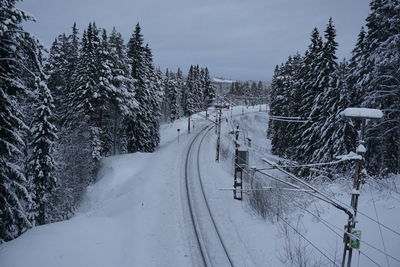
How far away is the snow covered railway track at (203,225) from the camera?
12840 mm

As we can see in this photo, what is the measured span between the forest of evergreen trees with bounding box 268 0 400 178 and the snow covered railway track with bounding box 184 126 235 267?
8928mm

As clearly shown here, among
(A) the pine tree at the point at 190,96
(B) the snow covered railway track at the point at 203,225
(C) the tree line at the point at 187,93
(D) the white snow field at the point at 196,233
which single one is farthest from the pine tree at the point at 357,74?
(A) the pine tree at the point at 190,96

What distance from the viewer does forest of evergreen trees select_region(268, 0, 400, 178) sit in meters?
18.1

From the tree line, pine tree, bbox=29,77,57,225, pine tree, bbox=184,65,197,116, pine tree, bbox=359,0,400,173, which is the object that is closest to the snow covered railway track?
pine tree, bbox=359,0,400,173

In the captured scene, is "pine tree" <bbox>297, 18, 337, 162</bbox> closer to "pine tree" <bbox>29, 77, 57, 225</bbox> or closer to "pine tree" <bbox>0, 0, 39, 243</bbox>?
"pine tree" <bbox>29, 77, 57, 225</bbox>

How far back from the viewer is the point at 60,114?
3756 cm

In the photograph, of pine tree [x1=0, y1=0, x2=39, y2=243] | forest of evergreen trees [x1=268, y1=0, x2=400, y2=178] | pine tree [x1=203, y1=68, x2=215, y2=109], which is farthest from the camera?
pine tree [x1=203, y1=68, x2=215, y2=109]

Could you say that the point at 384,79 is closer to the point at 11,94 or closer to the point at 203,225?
the point at 203,225

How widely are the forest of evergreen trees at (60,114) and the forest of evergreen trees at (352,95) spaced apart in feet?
54.3

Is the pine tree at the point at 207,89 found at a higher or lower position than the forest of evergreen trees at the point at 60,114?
higher

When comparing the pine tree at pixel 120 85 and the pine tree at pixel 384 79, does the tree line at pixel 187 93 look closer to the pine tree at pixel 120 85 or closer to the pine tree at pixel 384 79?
the pine tree at pixel 120 85

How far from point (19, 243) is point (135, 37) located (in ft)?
109

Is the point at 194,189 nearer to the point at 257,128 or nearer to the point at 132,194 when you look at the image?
the point at 132,194

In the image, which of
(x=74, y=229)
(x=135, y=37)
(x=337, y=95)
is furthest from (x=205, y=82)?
(x=74, y=229)
